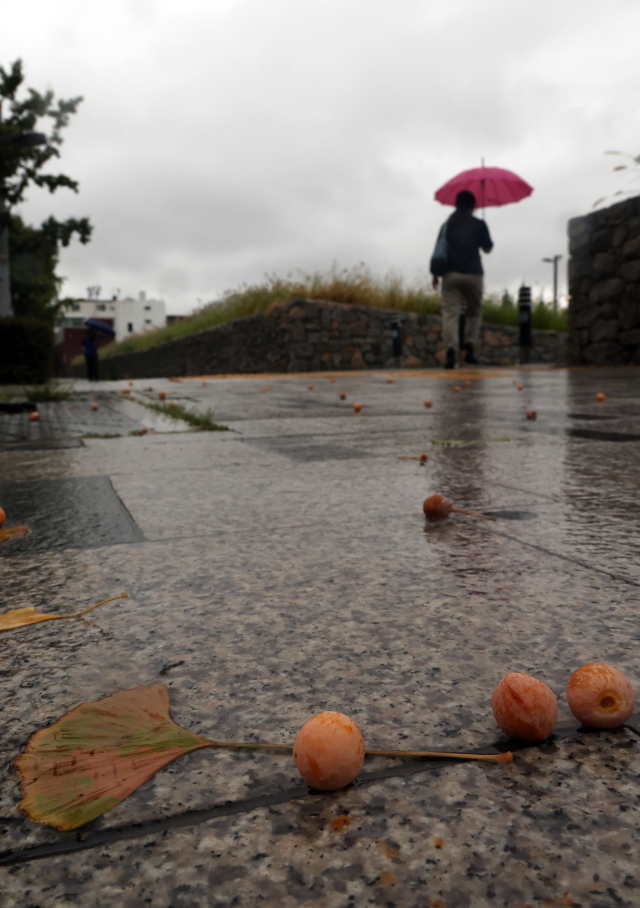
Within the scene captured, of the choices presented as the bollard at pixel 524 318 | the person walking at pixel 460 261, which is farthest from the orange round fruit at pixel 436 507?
the bollard at pixel 524 318

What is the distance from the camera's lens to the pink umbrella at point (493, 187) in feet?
44.2

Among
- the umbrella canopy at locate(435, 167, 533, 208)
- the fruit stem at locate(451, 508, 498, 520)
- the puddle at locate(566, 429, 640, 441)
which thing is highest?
the umbrella canopy at locate(435, 167, 533, 208)

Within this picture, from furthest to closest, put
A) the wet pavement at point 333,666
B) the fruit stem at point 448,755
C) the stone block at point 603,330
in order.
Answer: the stone block at point 603,330 → the fruit stem at point 448,755 → the wet pavement at point 333,666

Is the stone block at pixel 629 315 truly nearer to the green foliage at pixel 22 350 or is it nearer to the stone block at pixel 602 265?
the stone block at pixel 602 265

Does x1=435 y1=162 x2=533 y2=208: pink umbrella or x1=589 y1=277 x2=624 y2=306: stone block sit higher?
x1=435 y1=162 x2=533 y2=208: pink umbrella

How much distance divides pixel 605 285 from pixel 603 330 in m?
0.65

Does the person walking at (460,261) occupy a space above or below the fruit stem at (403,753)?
above

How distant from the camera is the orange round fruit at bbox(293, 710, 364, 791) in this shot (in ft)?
2.15

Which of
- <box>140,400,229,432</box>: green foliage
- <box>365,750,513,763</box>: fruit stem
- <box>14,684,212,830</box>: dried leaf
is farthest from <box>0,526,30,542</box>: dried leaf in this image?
<box>140,400,229,432</box>: green foliage

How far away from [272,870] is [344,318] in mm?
15622

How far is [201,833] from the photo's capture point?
1.98ft

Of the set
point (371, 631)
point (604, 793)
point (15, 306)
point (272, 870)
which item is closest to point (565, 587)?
point (371, 631)

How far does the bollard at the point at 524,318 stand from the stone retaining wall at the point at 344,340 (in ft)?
7.43

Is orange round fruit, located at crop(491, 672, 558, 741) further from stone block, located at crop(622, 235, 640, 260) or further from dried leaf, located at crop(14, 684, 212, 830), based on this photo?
stone block, located at crop(622, 235, 640, 260)
